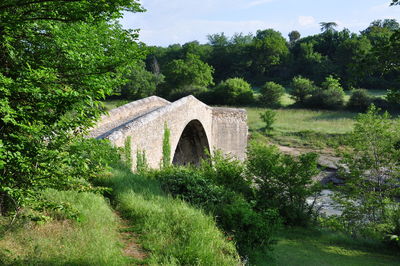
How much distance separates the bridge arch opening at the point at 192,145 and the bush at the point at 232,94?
2133 cm

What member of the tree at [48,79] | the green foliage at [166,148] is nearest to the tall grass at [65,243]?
the tree at [48,79]

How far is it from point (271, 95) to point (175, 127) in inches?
1157

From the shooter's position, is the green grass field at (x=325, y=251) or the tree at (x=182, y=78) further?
the tree at (x=182, y=78)

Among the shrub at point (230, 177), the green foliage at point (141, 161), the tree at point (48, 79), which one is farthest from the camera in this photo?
the shrub at point (230, 177)

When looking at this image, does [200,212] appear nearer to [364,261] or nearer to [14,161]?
[14,161]

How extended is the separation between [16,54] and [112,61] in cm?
104

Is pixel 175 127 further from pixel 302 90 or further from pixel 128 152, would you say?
pixel 302 90

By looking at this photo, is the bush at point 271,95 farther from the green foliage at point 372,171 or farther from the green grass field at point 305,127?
the green foliage at point 372,171

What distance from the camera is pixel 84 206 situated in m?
6.07

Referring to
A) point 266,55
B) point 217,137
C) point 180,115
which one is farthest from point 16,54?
point 266,55

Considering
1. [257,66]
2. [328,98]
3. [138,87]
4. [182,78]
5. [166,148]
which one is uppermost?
[257,66]

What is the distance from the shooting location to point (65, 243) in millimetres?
4793

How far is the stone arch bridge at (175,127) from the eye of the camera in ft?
39.5

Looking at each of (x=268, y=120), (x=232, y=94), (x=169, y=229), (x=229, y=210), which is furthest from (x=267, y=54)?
(x=169, y=229)
